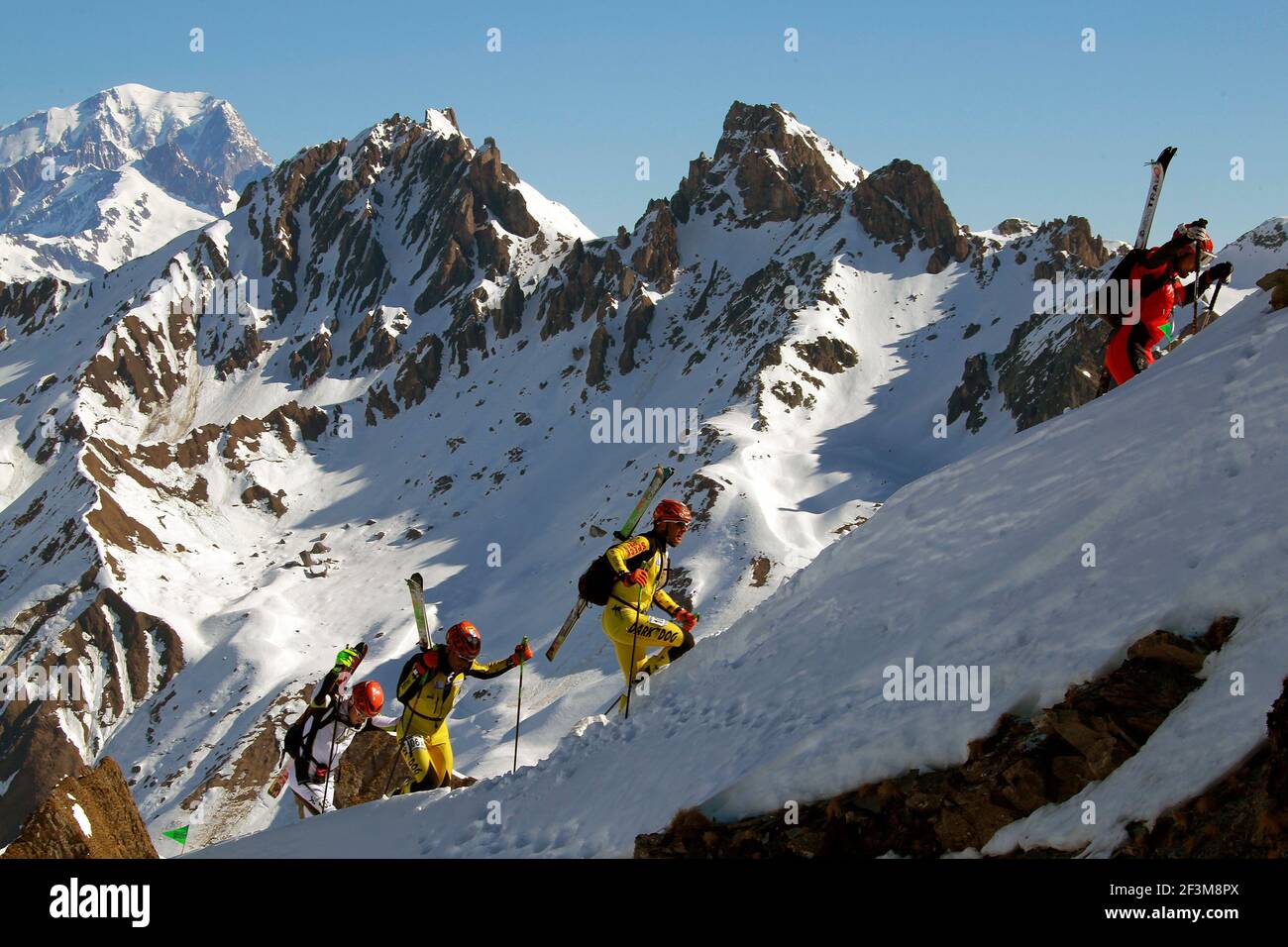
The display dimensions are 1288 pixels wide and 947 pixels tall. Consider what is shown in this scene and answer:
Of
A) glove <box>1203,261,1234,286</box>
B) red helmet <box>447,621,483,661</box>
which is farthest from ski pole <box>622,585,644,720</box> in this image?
glove <box>1203,261,1234,286</box>

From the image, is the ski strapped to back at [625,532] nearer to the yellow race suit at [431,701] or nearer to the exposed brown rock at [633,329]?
the yellow race suit at [431,701]

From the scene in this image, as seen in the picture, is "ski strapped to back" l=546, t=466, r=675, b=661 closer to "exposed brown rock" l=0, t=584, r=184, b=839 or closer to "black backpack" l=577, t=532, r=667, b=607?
"black backpack" l=577, t=532, r=667, b=607

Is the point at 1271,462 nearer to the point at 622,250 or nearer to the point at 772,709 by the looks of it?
the point at 772,709

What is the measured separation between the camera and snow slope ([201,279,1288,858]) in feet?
28.0

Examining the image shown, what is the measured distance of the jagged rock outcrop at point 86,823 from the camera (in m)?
12.5

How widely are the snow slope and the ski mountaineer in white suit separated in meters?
2.98

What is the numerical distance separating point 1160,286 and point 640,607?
9.58 m

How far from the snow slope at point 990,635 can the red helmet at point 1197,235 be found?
106 inches

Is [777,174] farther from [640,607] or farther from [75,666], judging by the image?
[640,607]

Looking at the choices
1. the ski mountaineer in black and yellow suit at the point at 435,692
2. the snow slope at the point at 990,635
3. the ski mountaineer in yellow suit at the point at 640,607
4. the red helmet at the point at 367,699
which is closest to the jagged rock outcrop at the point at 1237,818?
the snow slope at the point at 990,635

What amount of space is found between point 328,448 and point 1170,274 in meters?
193

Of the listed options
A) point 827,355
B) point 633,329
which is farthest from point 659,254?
point 827,355

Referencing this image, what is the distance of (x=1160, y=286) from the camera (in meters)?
16.7
